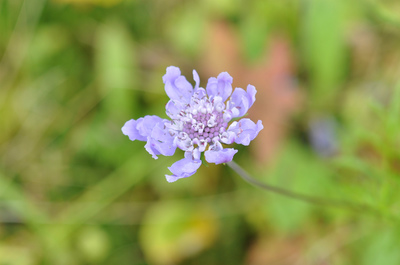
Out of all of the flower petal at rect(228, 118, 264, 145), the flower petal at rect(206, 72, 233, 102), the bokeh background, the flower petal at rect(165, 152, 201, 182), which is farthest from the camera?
Answer: the bokeh background

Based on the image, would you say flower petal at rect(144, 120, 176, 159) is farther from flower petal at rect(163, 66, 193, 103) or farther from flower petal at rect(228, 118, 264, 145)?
flower petal at rect(228, 118, 264, 145)

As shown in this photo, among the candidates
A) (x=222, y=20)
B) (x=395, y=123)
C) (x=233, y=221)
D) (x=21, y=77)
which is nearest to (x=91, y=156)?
(x=21, y=77)

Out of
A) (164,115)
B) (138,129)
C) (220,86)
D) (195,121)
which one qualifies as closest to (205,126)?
(195,121)

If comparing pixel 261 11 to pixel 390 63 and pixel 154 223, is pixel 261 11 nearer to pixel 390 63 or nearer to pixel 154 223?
pixel 390 63

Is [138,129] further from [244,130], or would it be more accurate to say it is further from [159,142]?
[244,130]

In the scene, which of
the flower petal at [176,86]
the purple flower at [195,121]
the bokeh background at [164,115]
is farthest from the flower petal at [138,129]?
the bokeh background at [164,115]

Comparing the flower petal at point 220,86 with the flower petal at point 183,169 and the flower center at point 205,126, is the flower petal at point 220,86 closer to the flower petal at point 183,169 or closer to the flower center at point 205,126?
the flower center at point 205,126

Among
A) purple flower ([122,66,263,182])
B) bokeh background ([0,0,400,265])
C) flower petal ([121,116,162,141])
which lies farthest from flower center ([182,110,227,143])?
bokeh background ([0,0,400,265])
